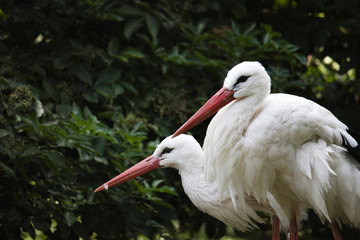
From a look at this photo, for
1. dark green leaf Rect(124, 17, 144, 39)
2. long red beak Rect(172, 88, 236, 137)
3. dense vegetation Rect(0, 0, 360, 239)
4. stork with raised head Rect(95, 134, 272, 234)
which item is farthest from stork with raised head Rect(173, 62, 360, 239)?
dark green leaf Rect(124, 17, 144, 39)

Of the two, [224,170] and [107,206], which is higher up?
[224,170]

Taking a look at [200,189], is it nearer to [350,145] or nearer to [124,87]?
[350,145]

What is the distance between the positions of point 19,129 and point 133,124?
1126mm

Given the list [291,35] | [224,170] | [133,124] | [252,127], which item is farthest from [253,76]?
[291,35]

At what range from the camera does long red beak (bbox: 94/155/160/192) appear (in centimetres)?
579

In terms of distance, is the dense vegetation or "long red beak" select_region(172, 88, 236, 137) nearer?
"long red beak" select_region(172, 88, 236, 137)

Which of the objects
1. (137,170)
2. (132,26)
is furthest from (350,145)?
(132,26)

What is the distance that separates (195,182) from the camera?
18.8ft

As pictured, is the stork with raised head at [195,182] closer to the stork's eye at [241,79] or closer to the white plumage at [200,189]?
the white plumage at [200,189]

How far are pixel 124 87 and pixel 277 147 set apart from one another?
1.99m

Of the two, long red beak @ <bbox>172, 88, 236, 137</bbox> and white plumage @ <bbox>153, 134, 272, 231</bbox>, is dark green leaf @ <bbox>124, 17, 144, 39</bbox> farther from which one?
long red beak @ <bbox>172, 88, 236, 137</bbox>

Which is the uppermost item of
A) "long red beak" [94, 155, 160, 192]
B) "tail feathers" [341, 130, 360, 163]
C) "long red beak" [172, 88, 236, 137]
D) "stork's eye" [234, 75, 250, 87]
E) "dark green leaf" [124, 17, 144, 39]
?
"stork's eye" [234, 75, 250, 87]

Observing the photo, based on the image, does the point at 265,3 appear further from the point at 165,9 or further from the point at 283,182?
the point at 283,182

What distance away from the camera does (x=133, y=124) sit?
6.30 metres
